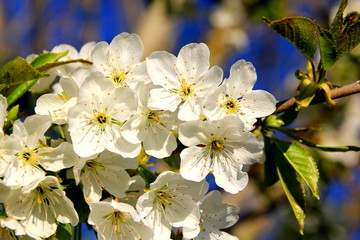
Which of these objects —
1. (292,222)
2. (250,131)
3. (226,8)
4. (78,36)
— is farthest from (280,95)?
(250,131)

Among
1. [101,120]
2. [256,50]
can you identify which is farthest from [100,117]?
[256,50]

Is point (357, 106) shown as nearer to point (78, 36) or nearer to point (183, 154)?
point (183, 154)

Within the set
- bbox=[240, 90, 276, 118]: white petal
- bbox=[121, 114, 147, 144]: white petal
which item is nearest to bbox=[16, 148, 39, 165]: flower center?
bbox=[121, 114, 147, 144]: white petal

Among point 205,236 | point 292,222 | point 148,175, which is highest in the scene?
point 148,175

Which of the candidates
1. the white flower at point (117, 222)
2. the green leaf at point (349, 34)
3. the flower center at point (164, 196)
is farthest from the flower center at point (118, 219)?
the green leaf at point (349, 34)

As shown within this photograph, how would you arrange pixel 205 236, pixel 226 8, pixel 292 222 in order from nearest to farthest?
pixel 205 236 → pixel 292 222 → pixel 226 8

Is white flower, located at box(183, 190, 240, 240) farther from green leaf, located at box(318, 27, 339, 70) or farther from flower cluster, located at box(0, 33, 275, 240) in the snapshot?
green leaf, located at box(318, 27, 339, 70)

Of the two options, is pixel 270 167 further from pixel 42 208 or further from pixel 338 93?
pixel 42 208
